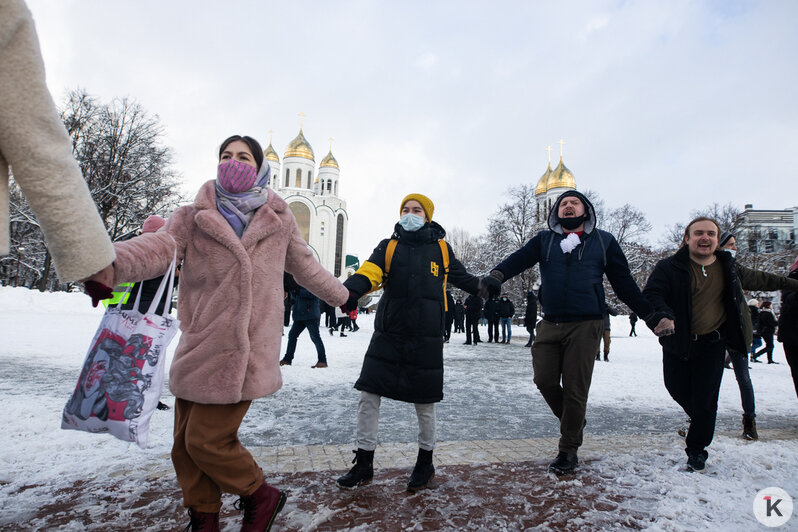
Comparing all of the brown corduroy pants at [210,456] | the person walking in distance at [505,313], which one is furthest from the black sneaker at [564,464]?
the person walking in distance at [505,313]

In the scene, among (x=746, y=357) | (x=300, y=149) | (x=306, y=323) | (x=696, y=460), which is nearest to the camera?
(x=696, y=460)

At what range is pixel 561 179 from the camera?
54.8 m

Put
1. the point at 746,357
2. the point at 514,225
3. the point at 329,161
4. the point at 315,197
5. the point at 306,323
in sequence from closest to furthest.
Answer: the point at 746,357
the point at 306,323
the point at 514,225
the point at 315,197
the point at 329,161

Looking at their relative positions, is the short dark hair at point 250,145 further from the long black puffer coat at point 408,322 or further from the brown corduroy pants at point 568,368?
the brown corduroy pants at point 568,368

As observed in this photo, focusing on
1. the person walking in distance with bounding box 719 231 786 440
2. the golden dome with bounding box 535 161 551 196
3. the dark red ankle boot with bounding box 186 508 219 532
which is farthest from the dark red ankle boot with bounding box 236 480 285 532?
the golden dome with bounding box 535 161 551 196

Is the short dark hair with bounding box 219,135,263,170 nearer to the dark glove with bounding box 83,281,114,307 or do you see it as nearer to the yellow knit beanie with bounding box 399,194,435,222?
the dark glove with bounding box 83,281,114,307

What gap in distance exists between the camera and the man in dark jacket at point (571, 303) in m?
3.51

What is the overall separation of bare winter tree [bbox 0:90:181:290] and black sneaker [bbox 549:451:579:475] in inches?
1078

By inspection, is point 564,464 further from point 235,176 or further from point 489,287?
point 235,176

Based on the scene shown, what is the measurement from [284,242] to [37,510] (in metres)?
1.94

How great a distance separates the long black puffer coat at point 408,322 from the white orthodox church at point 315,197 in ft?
229

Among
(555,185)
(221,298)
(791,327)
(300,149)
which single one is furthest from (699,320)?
(300,149)

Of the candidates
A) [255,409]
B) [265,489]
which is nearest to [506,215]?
[255,409]

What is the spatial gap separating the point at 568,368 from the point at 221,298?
8.36ft
